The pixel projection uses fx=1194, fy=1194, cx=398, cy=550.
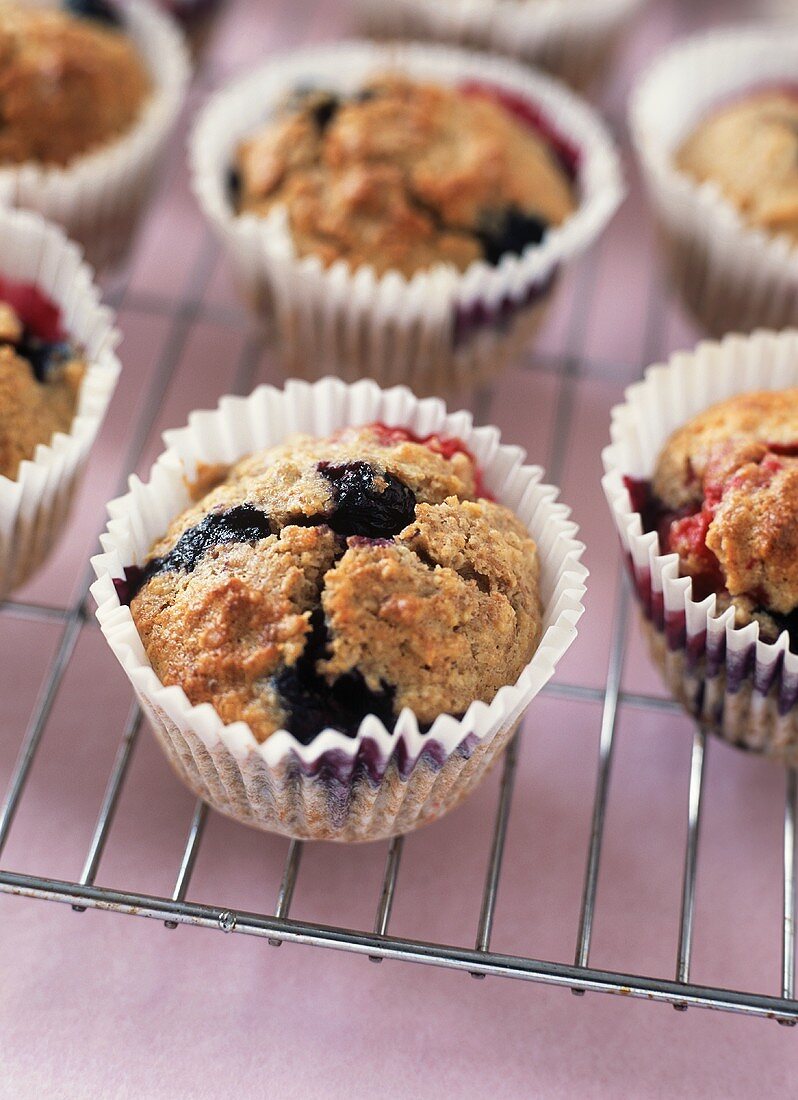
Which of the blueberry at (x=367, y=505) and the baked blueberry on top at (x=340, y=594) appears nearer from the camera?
the baked blueberry on top at (x=340, y=594)

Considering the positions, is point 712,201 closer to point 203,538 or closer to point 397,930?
point 203,538

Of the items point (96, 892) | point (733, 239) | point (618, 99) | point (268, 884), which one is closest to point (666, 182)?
point (733, 239)

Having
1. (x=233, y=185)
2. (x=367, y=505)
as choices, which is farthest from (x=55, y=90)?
(x=367, y=505)

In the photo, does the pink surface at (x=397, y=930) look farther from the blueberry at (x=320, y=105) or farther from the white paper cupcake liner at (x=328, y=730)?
the blueberry at (x=320, y=105)

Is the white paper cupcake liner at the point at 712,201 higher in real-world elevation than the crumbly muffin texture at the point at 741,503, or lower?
higher

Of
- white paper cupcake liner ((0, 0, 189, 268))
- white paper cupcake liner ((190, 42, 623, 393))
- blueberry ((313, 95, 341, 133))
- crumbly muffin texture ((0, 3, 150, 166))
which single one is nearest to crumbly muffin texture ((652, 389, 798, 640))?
white paper cupcake liner ((190, 42, 623, 393))

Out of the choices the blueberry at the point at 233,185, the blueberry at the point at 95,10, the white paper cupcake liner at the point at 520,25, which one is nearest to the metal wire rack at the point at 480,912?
the blueberry at the point at 233,185
